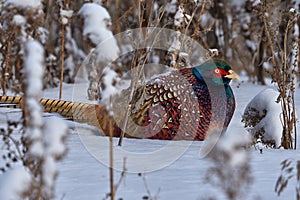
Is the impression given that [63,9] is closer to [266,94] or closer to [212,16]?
[266,94]

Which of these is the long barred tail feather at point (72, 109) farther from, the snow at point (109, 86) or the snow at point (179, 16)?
the snow at point (109, 86)

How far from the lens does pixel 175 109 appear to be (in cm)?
429

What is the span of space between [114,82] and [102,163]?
1012mm

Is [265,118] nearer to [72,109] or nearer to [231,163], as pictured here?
[72,109]

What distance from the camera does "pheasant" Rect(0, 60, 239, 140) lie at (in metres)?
4.26

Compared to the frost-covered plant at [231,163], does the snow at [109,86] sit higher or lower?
higher

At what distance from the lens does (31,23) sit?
7.81ft

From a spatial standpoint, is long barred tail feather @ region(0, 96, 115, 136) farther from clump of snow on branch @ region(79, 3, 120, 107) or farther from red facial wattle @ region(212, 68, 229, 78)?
clump of snow on branch @ region(79, 3, 120, 107)

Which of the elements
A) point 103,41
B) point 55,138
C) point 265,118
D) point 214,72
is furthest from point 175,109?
point 55,138

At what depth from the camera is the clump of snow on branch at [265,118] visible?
444 cm

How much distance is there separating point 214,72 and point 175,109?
53cm

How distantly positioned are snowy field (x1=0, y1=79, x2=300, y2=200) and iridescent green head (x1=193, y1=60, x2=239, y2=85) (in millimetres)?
789

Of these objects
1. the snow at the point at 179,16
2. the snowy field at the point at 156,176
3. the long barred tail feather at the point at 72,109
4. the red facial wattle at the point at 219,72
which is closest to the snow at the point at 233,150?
the snowy field at the point at 156,176

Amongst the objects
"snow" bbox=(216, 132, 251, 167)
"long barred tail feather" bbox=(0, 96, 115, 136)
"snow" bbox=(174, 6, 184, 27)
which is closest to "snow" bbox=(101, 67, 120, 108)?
"snow" bbox=(216, 132, 251, 167)
